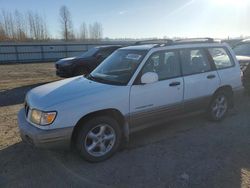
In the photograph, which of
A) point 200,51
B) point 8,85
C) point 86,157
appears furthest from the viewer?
point 8,85

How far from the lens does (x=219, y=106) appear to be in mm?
5176

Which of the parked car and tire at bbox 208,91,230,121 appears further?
the parked car

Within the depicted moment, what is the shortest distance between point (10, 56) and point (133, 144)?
65.0ft

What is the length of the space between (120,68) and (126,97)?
78 centimetres

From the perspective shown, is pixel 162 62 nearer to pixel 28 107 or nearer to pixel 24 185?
pixel 28 107

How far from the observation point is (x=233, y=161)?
356 centimetres

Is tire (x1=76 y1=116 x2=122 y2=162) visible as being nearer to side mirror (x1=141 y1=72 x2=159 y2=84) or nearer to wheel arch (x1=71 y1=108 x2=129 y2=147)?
wheel arch (x1=71 y1=108 x2=129 y2=147)

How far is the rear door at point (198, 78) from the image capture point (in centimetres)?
443

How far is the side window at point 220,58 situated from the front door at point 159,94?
3.64 feet

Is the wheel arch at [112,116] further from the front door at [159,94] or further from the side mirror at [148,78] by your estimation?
the side mirror at [148,78]

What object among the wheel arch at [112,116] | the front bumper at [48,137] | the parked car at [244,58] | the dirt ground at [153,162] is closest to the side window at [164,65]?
the wheel arch at [112,116]

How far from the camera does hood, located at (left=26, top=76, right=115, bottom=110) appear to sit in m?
3.31

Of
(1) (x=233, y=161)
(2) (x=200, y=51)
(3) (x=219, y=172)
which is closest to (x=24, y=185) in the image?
(3) (x=219, y=172)

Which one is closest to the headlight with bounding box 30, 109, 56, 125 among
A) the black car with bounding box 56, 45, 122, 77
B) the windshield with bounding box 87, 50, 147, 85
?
the windshield with bounding box 87, 50, 147, 85
